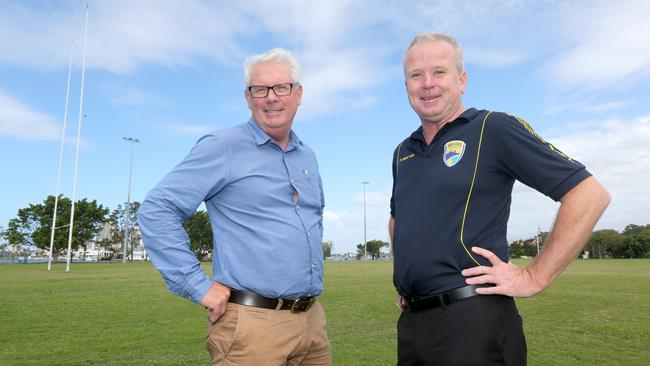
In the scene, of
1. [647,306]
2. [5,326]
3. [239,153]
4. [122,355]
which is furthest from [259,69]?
[647,306]

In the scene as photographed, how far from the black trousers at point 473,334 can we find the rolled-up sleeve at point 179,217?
54.3 inches

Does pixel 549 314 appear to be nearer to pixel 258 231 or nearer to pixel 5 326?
pixel 258 231

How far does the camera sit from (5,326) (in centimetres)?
1111

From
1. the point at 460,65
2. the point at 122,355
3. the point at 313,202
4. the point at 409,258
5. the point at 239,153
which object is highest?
the point at 460,65

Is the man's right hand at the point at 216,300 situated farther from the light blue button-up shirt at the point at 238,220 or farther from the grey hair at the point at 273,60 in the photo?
the grey hair at the point at 273,60

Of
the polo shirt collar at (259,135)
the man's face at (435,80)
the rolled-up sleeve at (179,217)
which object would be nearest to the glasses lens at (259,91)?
the polo shirt collar at (259,135)

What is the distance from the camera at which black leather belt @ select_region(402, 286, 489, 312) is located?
9.34ft

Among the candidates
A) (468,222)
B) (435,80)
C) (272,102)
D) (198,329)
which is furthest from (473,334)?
(198,329)

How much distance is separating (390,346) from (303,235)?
19.3 ft

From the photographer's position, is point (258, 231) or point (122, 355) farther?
point (122, 355)

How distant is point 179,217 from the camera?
318 centimetres

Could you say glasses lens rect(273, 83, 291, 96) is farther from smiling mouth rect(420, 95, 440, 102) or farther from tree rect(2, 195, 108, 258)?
tree rect(2, 195, 108, 258)

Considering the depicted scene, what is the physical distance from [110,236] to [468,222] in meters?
134

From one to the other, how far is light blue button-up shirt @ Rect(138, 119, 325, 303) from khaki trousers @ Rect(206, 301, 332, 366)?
142 mm
